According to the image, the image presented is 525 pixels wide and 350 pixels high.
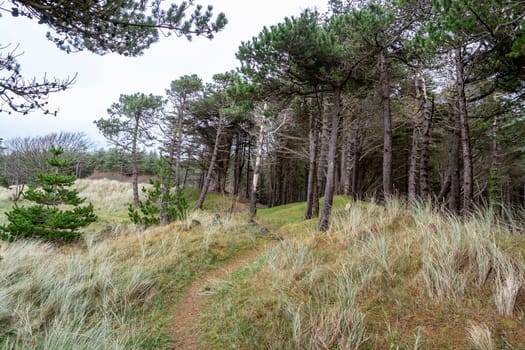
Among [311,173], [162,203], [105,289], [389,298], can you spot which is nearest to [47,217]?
[162,203]

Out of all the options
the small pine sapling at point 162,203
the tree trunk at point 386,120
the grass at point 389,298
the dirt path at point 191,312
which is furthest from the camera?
the small pine sapling at point 162,203

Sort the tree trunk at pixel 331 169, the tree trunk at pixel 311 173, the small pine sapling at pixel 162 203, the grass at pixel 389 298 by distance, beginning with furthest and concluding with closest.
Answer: the tree trunk at pixel 311 173
the small pine sapling at pixel 162 203
the tree trunk at pixel 331 169
the grass at pixel 389 298

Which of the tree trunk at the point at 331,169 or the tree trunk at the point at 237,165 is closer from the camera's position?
the tree trunk at the point at 331,169

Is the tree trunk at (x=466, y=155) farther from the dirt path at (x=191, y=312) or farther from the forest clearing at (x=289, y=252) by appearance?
the dirt path at (x=191, y=312)

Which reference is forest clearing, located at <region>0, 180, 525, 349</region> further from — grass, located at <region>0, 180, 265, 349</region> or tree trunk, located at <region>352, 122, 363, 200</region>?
tree trunk, located at <region>352, 122, 363, 200</region>

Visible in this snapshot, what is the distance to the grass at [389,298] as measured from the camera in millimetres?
1902

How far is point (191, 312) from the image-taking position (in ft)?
9.68

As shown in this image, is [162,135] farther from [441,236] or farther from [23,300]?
[441,236]

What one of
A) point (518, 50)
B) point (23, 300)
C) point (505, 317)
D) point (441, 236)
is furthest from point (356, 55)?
point (23, 300)

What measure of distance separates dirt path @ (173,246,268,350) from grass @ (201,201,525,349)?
5.5 inches

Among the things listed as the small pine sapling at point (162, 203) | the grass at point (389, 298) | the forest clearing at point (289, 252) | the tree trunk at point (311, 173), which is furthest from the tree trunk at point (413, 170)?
the small pine sapling at point (162, 203)

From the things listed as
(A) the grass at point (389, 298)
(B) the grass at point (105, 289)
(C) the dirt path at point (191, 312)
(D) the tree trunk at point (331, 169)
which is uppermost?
(D) the tree trunk at point (331, 169)

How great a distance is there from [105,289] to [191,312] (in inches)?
44.2

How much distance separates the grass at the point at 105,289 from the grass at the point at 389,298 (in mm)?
747
